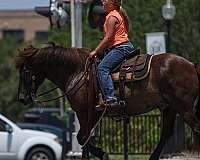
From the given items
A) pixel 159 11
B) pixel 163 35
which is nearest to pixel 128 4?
pixel 159 11

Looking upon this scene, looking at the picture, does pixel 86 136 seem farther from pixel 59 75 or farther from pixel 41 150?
pixel 41 150

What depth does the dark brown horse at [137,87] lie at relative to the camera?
1139 centimetres

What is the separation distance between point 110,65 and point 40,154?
38.9 ft

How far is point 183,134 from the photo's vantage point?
17.5m

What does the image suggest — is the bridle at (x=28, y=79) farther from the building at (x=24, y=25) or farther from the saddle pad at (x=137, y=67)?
Result: the building at (x=24, y=25)

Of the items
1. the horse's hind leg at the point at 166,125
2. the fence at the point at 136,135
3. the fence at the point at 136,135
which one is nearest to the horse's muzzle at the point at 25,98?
the horse's hind leg at the point at 166,125

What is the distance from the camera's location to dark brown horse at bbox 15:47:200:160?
11.4 m

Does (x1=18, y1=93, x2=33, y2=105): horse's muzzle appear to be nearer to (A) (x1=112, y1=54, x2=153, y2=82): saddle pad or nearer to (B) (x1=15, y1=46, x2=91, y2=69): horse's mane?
(B) (x1=15, y1=46, x2=91, y2=69): horse's mane

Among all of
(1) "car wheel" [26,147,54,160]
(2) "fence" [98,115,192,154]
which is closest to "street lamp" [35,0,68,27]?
(2) "fence" [98,115,192,154]

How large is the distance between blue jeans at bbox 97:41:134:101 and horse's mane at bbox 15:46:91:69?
617 millimetres

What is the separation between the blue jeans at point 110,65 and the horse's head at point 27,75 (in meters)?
1.27

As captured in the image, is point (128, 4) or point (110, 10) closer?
point (110, 10)

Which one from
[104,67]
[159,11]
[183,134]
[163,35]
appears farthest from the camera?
[159,11]

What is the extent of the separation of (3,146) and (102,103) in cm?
1095
